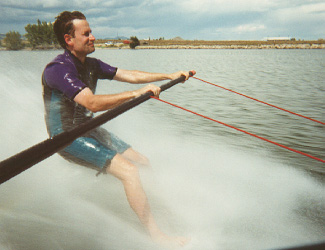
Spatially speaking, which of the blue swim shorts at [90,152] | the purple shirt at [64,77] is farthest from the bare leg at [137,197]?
the purple shirt at [64,77]

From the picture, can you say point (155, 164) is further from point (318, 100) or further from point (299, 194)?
point (318, 100)

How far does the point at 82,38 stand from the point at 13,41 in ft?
519

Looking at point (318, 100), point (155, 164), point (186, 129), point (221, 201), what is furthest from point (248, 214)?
point (318, 100)

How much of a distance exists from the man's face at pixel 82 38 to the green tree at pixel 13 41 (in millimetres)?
157507

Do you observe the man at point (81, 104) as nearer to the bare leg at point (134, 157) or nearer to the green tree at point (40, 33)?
the bare leg at point (134, 157)

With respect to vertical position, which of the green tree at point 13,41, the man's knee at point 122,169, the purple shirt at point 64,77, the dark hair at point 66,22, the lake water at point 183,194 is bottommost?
the green tree at point 13,41

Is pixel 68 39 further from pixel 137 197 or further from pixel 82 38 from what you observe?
pixel 137 197

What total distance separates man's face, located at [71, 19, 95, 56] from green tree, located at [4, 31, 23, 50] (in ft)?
517

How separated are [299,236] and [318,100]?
30.7 feet

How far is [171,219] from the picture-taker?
344 centimetres

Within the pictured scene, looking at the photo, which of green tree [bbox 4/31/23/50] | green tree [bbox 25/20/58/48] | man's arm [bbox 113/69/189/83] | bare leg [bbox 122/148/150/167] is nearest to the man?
bare leg [bbox 122/148/150/167]

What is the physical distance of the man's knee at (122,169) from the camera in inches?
111

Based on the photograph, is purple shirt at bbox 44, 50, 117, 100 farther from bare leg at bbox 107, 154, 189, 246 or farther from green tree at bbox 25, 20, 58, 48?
green tree at bbox 25, 20, 58, 48

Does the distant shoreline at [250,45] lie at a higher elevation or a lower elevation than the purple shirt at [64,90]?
lower
